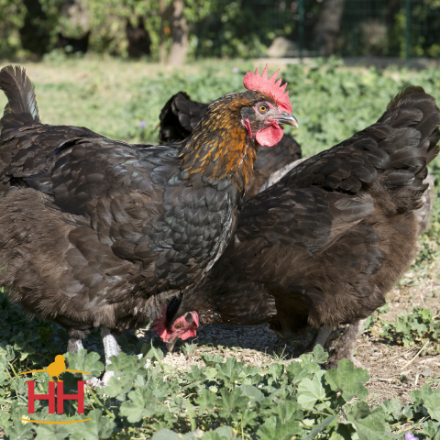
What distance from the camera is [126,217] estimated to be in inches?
102

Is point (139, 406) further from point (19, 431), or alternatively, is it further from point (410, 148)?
point (410, 148)

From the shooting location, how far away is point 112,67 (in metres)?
13.8

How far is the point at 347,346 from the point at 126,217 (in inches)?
66.3

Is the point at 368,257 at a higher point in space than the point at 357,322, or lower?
higher

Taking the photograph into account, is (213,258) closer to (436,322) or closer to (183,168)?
(183,168)

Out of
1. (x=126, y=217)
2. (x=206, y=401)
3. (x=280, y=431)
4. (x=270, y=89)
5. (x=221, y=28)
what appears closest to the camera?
(x=280, y=431)

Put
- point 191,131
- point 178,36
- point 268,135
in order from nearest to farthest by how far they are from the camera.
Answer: point 268,135
point 191,131
point 178,36

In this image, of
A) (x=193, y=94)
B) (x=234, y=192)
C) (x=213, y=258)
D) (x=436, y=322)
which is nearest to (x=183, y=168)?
(x=234, y=192)

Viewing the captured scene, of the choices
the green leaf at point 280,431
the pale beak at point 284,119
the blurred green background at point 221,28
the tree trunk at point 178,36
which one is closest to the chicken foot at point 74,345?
the green leaf at point 280,431

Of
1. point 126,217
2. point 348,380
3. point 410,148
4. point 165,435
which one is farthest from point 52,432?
point 410,148

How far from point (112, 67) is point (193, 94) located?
6045 millimetres

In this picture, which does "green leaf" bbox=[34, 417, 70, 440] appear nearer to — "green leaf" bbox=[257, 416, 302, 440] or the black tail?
"green leaf" bbox=[257, 416, 302, 440]

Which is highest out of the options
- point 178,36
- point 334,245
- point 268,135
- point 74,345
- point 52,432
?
point 178,36

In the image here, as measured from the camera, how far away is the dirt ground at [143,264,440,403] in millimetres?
3043
